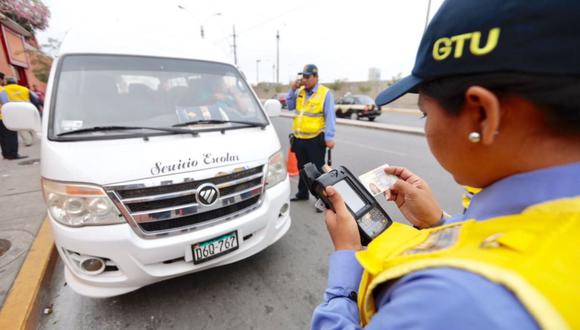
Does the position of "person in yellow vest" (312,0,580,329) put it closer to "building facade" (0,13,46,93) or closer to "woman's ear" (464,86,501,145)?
"woman's ear" (464,86,501,145)

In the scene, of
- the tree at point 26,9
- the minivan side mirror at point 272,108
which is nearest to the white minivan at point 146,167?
the minivan side mirror at point 272,108

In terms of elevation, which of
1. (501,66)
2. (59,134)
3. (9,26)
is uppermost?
(9,26)

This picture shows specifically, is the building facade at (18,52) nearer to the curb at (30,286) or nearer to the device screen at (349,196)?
the curb at (30,286)

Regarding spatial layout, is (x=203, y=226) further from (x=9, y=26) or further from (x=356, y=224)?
(x=9, y=26)

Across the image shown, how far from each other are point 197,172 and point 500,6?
180 cm

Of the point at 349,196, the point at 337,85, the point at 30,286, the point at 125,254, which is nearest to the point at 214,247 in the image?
the point at 125,254

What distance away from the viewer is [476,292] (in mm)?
410

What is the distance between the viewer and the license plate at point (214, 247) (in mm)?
1954

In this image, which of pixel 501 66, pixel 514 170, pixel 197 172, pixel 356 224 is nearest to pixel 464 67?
pixel 501 66

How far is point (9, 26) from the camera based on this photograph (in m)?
13.6

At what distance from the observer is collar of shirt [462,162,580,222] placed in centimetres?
48

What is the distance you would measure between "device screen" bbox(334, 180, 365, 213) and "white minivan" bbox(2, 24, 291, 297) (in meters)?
1.14

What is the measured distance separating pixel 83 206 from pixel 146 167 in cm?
43

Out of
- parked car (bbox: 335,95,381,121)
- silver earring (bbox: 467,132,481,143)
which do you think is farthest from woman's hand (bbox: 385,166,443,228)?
parked car (bbox: 335,95,381,121)
